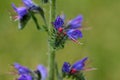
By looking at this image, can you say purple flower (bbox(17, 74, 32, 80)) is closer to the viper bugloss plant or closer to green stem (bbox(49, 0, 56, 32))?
the viper bugloss plant

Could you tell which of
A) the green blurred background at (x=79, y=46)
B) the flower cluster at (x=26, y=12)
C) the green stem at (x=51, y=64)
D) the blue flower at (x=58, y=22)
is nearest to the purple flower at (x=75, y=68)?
the green stem at (x=51, y=64)

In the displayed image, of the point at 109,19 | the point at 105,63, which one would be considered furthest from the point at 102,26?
the point at 105,63

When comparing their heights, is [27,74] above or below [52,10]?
below

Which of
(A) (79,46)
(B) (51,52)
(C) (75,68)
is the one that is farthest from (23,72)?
(A) (79,46)

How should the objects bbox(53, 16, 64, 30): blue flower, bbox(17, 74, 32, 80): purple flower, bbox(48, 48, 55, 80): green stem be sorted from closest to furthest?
bbox(53, 16, 64, 30): blue flower → bbox(48, 48, 55, 80): green stem → bbox(17, 74, 32, 80): purple flower

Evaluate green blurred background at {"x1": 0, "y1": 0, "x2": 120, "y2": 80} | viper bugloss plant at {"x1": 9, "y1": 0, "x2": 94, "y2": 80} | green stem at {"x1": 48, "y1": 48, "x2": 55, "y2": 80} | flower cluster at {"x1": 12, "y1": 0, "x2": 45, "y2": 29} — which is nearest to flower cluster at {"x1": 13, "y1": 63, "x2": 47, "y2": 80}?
viper bugloss plant at {"x1": 9, "y1": 0, "x2": 94, "y2": 80}

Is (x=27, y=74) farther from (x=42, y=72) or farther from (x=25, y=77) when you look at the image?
(x=42, y=72)
